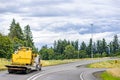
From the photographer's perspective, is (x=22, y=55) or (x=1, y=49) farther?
(x=1, y=49)

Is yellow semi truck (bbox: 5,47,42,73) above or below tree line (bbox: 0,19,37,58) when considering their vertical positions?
below

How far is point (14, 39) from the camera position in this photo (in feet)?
415

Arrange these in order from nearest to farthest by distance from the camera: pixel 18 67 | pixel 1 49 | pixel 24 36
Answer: pixel 18 67
pixel 1 49
pixel 24 36

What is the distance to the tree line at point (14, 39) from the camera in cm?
10319

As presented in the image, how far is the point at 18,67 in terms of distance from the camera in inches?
1586

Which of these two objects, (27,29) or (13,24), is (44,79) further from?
(27,29)

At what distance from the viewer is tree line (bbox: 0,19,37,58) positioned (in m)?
103

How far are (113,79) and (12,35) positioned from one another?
107385mm

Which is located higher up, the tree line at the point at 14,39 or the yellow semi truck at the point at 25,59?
the tree line at the point at 14,39

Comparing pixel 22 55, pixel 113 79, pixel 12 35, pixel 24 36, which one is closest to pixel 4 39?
pixel 12 35

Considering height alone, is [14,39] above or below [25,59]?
above

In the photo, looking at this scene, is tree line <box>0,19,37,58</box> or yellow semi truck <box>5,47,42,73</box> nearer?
yellow semi truck <box>5,47,42,73</box>

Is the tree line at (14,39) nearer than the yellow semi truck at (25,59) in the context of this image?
No

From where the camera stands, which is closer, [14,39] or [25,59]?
[25,59]
